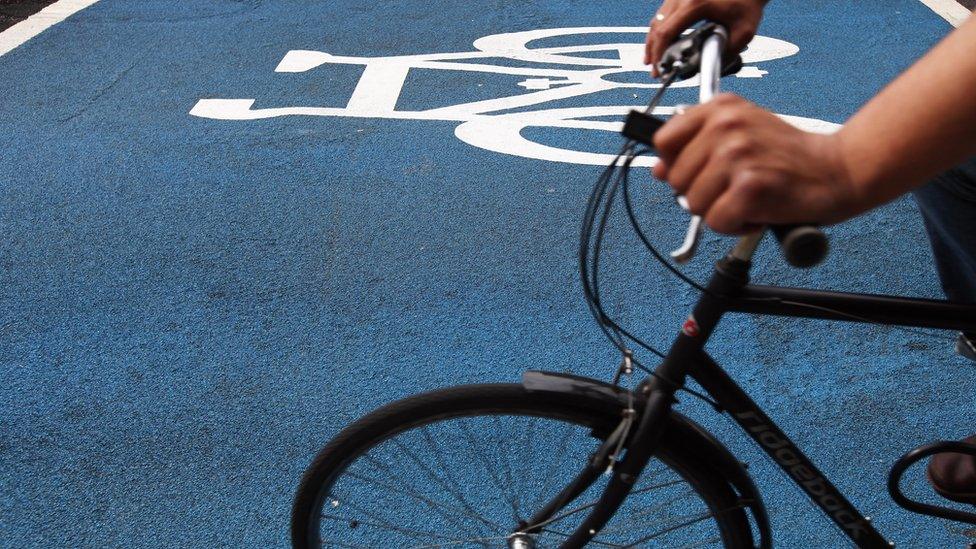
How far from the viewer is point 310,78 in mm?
5551

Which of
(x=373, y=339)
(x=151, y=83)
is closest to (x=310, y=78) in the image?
(x=151, y=83)

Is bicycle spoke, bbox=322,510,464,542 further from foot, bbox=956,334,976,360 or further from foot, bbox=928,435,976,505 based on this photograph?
foot, bbox=956,334,976,360

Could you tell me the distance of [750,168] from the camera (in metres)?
1.04

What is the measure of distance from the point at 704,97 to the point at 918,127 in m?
0.33

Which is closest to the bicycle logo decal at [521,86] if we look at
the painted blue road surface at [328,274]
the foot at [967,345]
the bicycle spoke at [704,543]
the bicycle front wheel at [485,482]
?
the painted blue road surface at [328,274]

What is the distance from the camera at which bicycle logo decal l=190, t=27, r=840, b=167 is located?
4758 millimetres

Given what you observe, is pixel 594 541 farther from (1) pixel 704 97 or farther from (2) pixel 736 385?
(1) pixel 704 97

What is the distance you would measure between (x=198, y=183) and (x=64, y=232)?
644 millimetres

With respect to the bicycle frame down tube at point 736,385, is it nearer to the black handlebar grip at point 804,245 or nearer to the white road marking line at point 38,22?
the black handlebar grip at point 804,245

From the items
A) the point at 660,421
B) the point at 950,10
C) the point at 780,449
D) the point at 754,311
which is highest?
the point at 754,311

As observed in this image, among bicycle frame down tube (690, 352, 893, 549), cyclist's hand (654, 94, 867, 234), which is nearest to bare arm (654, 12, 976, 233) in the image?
cyclist's hand (654, 94, 867, 234)

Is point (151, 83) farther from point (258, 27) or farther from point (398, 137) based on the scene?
point (398, 137)

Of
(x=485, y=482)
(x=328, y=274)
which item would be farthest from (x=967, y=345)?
(x=328, y=274)

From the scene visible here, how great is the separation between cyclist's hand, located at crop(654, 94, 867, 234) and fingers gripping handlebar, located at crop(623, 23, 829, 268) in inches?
1.2
